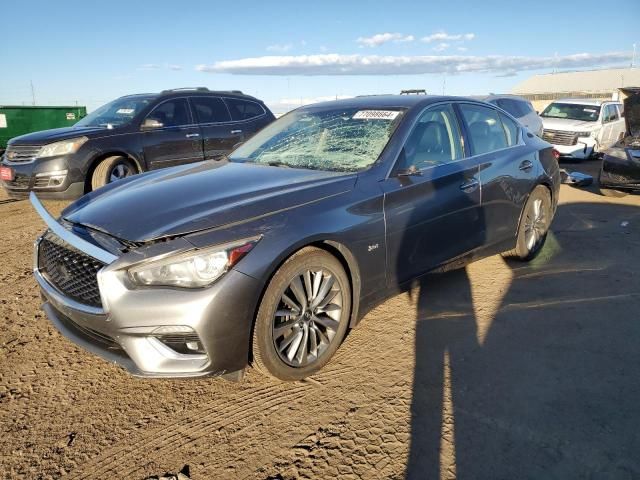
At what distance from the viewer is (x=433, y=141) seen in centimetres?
383

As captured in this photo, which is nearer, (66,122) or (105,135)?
(105,135)

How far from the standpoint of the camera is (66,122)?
1648 centimetres

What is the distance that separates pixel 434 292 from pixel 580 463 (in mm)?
2085

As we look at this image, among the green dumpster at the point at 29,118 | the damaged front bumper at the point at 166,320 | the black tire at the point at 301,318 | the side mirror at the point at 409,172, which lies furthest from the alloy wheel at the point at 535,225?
the green dumpster at the point at 29,118

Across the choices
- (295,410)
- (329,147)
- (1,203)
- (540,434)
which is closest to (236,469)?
(295,410)

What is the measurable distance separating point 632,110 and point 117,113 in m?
8.48

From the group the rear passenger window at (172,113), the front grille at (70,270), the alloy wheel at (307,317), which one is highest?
the rear passenger window at (172,113)

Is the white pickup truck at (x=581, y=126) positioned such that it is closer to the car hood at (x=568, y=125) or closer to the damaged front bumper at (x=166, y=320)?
the car hood at (x=568, y=125)

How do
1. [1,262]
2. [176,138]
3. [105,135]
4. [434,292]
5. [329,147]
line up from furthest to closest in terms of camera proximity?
[176,138] → [105,135] → [1,262] → [434,292] → [329,147]

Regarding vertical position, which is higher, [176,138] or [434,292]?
[176,138]

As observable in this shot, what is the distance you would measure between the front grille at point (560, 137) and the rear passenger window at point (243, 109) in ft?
26.3

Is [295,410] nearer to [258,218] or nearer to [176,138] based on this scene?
[258,218]

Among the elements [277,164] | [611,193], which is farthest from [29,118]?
[611,193]

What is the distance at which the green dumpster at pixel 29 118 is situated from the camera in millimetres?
14906
